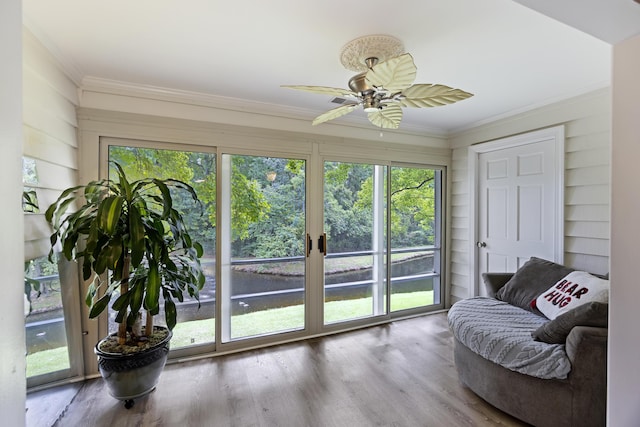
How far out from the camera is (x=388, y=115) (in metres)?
1.95

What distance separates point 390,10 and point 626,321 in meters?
1.75

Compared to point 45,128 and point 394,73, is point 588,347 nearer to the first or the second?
point 394,73

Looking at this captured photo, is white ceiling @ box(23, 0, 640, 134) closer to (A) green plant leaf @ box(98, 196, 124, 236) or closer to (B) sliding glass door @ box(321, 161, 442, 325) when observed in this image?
(A) green plant leaf @ box(98, 196, 124, 236)

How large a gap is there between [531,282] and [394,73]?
2387 millimetres

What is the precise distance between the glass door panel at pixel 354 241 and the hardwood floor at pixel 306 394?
0.65 m

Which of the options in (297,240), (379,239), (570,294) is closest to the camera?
(570,294)

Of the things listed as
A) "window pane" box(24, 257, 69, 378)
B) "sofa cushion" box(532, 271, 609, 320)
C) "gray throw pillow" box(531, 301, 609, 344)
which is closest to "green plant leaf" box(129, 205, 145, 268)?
"window pane" box(24, 257, 69, 378)

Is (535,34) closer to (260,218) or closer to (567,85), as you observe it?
(567,85)

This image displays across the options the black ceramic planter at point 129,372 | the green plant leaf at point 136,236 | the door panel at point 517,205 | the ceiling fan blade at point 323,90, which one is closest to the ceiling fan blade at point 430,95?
the ceiling fan blade at point 323,90

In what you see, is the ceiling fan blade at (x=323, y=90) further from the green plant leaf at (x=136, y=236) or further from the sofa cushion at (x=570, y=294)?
the sofa cushion at (x=570, y=294)

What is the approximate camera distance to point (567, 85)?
8.39ft

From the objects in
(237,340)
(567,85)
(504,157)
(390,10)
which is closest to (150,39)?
(390,10)

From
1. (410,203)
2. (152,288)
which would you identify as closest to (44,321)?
(152,288)

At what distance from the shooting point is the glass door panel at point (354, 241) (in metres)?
3.43
